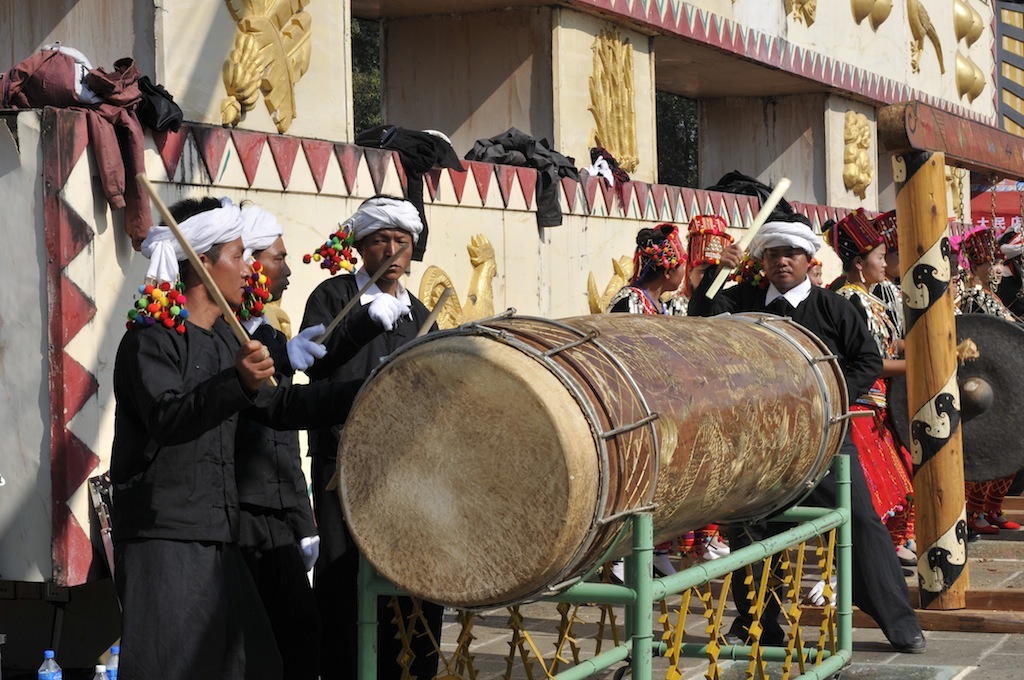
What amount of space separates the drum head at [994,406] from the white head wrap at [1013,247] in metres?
4.23

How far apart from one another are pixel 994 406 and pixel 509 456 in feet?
14.1

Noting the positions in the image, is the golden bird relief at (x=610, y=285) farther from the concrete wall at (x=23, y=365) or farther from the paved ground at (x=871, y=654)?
the concrete wall at (x=23, y=365)

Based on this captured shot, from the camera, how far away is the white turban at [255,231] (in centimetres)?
403

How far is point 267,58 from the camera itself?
737 cm

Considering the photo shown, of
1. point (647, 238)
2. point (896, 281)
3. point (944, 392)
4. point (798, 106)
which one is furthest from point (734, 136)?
point (944, 392)

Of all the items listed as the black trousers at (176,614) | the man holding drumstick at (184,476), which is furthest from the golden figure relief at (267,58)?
the black trousers at (176,614)

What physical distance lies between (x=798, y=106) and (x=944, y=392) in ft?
29.4

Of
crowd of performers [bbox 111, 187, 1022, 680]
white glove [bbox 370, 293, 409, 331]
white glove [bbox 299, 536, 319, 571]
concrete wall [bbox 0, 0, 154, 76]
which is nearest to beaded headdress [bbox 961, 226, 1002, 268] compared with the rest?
crowd of performers [bbox 111, 187, 1022, 680]

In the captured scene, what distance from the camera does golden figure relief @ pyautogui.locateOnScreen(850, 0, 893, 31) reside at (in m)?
15.1

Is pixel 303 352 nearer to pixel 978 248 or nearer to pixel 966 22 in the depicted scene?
pixel 978 248

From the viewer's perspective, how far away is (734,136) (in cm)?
1534

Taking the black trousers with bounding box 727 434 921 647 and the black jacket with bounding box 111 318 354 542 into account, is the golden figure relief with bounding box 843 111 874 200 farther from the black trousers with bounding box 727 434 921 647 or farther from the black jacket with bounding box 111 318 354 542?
the black jacket with bounding box 111 318 354 542

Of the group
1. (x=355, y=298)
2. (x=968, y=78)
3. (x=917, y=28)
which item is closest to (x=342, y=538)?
(x=355, y=298)

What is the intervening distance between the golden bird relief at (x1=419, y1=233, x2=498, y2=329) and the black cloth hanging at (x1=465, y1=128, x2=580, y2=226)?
72cm
